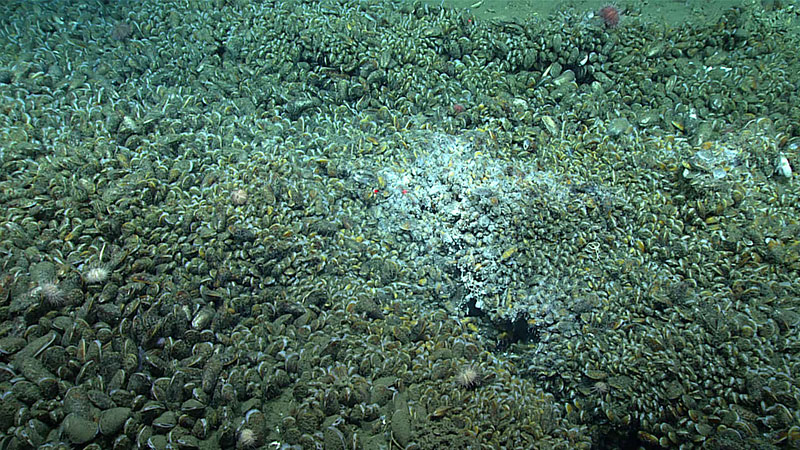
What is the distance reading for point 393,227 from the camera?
2.79 meters

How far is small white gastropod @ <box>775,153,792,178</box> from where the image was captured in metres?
2.84

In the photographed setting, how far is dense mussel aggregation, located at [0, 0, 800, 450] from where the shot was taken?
6.56ft

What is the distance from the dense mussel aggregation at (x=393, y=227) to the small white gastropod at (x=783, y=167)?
0.01 metres

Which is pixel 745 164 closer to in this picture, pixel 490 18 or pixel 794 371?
pixel 794 371

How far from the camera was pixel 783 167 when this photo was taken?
284 centimetres

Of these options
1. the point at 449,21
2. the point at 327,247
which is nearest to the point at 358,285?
the point at 327,247

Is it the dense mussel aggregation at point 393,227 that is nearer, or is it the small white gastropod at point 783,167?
the dense mussel aggregation at point 393,227

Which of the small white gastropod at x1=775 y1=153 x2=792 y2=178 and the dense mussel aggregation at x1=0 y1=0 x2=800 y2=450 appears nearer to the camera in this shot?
the dense mussel aggregation at x1=0 y1=0 x2=800 y2=450

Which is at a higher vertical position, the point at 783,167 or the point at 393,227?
the point at 783,167

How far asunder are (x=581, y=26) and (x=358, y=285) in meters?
2.60

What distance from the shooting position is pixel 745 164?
286cm

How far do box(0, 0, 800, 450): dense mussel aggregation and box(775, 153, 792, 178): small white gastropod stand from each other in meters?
0.01

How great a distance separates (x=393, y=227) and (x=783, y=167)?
2323 millimetres

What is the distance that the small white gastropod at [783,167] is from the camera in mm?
2836
